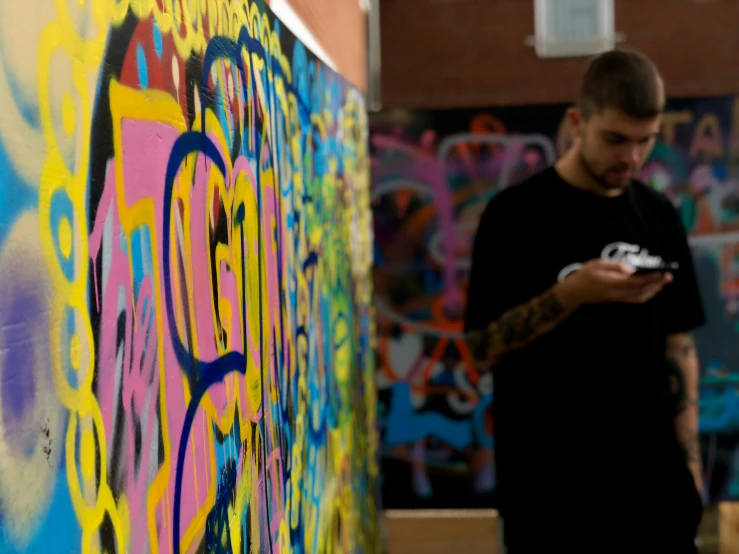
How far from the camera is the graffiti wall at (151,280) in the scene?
56cm

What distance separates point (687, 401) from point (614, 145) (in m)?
0.70

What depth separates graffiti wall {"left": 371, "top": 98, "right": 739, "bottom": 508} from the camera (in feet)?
11.7

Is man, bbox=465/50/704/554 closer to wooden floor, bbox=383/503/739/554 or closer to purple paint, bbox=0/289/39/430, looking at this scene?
wooden floor, bbox=383/503/739/554

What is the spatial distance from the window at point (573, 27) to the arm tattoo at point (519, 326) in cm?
326

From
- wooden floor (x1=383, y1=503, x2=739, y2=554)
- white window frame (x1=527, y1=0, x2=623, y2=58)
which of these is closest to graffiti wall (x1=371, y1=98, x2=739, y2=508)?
wooden floor (x1=383, y1=503, x2=739, y2=554)

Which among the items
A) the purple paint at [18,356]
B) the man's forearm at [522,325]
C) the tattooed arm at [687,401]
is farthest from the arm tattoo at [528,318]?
the purple paint at [18,356]

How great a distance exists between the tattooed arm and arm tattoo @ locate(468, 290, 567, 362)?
1.41 ft

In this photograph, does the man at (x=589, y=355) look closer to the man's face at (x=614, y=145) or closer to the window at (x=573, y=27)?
the man's face at (x=614, y=145)

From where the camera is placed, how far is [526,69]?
4.88 metres

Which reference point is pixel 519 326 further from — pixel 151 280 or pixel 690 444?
pixel 151 280

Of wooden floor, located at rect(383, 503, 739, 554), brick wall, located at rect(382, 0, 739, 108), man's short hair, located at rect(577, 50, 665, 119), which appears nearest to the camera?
man's short hair, located at rect(577, 50, 665, 119)

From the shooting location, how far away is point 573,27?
15.9 ft

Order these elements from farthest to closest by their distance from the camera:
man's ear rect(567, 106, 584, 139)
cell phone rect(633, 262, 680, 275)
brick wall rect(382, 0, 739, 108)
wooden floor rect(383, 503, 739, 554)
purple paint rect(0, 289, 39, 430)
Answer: brick wall rect(382, 0, 739, 108)
wooden floor rect(383, 503, 739, 554)
man's ear rect(567, 106, 584, 139)
cell phone rect(633, 262, 680, 275)
purple paint rect(0, 289, 39, 430)

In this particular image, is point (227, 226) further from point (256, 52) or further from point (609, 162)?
point (609, 162)
